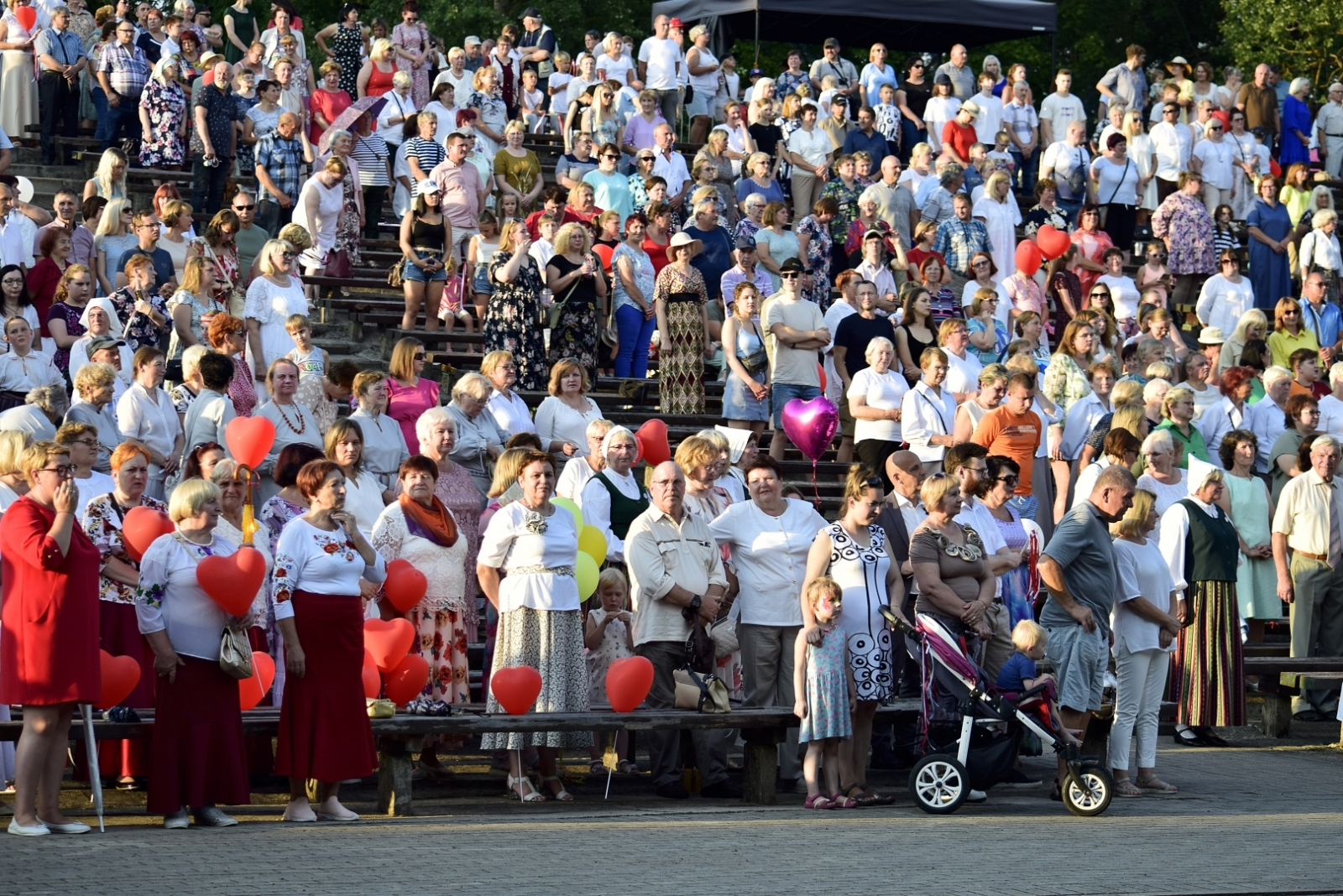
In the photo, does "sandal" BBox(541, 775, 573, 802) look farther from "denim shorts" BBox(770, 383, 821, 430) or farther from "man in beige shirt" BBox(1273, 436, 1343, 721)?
"man in beige shirt" BBox(1273, 436, 1343, 721)

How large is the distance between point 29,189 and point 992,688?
978cm

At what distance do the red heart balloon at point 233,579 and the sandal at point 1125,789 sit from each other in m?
4.70

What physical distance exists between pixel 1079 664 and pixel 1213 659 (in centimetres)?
217

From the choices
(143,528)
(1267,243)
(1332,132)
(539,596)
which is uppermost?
(1332,132)

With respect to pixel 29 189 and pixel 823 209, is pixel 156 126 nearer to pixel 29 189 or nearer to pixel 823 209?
pixel 29 189

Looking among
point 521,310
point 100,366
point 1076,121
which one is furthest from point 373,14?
point 100,366

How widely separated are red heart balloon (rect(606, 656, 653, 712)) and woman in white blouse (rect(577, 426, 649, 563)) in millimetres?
1150

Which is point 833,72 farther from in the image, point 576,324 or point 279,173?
point 576,324

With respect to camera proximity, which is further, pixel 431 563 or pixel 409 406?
pixel 409 406

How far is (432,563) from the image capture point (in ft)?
34.7

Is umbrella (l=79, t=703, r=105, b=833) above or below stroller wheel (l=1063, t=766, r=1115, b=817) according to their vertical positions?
above

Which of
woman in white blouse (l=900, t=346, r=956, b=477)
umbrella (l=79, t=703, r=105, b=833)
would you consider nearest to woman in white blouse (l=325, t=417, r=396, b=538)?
umbrella (l=79, t=703, r=105, b=833)

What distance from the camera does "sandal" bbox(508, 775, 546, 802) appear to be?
10.4m

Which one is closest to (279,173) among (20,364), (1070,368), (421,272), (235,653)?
(421,272)
